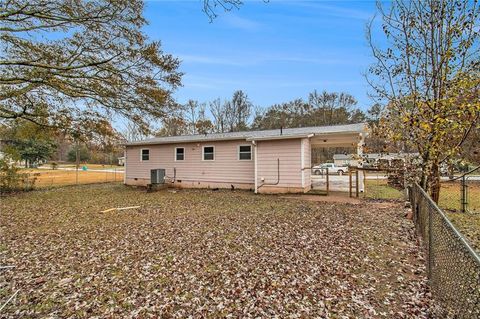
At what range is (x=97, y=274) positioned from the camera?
3.59 metres

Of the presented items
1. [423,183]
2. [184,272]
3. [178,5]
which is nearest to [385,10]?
[423,183]

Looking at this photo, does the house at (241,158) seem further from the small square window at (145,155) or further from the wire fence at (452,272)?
the wire fence at (452,272)

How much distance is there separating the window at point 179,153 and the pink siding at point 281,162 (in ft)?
15.1

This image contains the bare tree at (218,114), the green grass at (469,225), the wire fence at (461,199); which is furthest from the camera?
the bare tree at (218,114)

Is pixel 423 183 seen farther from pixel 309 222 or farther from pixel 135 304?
pixel 135 304

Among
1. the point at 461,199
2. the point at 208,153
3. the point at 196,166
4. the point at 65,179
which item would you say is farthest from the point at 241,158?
the point at 65,179

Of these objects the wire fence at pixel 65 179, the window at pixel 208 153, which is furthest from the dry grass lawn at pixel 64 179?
the window at pixel 208 153

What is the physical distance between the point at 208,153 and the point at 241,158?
1.92 metres

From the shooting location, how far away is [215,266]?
3771 mm

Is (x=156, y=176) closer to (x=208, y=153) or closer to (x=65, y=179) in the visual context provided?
(x=208, y=153)

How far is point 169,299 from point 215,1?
3.55 metres

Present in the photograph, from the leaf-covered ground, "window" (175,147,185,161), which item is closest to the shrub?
the leaf-covered ground

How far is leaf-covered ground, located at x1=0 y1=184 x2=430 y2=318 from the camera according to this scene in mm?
2760

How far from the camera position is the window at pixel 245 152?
11.9 m
